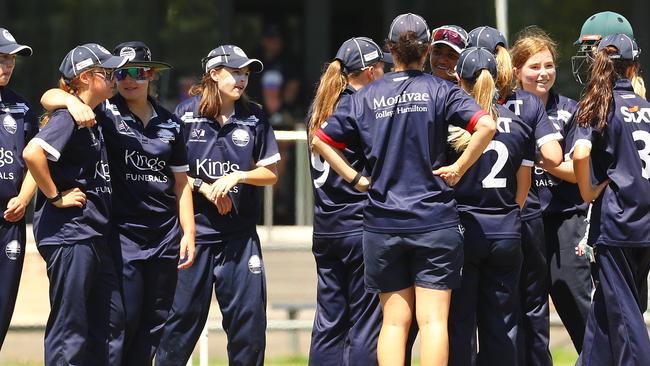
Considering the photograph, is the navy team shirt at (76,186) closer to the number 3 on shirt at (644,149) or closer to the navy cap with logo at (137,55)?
the navy cap with logo at (137,55)

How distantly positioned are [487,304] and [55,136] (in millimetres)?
2284

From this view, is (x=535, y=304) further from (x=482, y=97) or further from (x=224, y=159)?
(x=224, y=159)

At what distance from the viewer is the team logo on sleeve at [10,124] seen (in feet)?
22.9

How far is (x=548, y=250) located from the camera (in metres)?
7.32

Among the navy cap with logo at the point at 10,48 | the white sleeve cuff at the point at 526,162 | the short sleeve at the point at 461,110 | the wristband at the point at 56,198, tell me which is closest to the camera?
the short sleeve at the point at 461,110

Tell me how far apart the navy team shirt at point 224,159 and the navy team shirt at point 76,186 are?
68cm

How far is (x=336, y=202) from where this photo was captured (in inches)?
274

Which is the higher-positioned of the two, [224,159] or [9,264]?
[224,159]

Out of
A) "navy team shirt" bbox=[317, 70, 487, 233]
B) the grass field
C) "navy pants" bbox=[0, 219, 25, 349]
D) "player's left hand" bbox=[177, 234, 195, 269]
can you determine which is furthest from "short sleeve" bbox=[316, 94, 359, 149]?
the grass field

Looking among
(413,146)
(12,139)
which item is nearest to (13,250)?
(12,139)

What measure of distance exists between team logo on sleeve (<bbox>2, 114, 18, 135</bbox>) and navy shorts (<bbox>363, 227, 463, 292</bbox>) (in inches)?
78.1

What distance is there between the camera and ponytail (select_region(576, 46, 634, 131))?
6484 mm

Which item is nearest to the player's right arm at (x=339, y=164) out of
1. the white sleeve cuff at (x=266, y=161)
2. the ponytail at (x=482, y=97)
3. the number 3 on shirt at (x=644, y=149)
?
the ponytail at (x=482, y=97)

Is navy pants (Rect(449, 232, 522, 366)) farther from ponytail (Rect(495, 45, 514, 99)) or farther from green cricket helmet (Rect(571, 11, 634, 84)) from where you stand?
green cricket helmet (Rect(571, 11, 634, 84))
